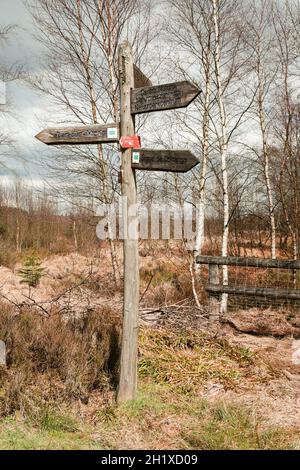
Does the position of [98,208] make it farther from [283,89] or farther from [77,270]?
[283,89]

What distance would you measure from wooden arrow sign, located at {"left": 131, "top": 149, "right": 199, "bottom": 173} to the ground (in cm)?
222

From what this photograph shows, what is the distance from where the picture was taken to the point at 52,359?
3.94 meters

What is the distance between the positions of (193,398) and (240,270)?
863 cm

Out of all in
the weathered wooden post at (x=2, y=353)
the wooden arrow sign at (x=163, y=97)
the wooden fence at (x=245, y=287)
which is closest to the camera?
the wooden arrow sign at (x=163, y=97)

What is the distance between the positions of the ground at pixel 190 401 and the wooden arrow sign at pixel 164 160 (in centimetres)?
222

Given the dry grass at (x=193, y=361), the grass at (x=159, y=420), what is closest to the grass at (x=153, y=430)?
the grass at (x=159, y=420)

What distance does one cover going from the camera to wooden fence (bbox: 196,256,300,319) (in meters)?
6.38

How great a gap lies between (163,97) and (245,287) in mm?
4450

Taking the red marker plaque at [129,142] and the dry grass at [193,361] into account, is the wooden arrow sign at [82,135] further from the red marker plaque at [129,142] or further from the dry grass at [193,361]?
the dry grass at [193,361]

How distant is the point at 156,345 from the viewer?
15.8 feet

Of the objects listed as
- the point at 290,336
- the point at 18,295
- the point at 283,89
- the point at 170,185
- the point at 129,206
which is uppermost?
the point at 283,89

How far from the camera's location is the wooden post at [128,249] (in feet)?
11.2

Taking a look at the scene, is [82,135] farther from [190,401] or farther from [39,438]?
[190,401]
